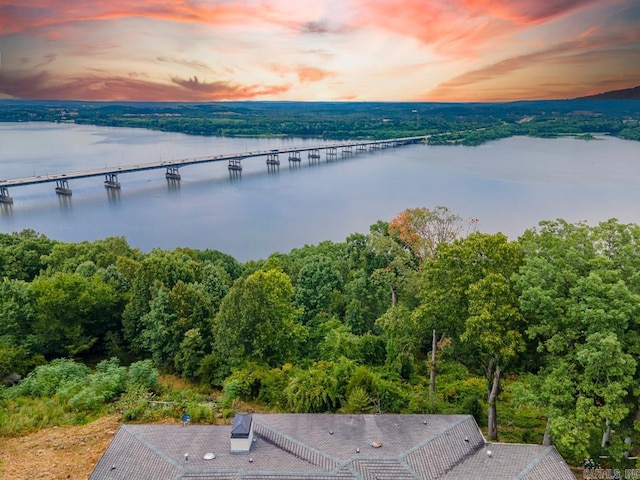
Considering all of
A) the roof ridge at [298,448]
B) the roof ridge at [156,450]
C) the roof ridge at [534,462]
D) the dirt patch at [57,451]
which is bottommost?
the dirt patch at [57,451]

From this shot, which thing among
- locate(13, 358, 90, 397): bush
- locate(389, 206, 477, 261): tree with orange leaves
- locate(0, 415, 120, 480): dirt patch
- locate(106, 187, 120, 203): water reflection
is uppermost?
locate(389, 206, 477, 261): tree with orange leaves

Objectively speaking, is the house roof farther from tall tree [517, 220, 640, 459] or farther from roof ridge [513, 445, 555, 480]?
tall tree [517, 220, 640, 459]

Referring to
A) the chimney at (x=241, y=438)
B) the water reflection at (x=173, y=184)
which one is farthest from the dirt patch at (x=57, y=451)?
the water reflection at (x=173, y=184)

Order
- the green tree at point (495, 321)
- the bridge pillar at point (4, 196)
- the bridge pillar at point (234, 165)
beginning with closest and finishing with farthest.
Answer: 1. the green tree at point (495, 321)
2. the bridge pillar at point (4, 196)
3. the bridge pillar at point (234, 165)

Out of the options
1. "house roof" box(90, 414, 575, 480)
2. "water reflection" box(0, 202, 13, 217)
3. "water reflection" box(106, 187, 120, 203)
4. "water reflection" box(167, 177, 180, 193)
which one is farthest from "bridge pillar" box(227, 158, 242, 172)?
"house roof" box(90, 414, 575, 480)

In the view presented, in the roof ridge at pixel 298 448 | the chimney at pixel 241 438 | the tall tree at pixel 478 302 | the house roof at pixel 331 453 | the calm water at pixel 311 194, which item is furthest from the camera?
the calm water at pixel 311 194

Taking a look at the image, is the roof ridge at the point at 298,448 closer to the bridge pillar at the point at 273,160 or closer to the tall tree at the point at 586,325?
the tall tree at the point at 586,325

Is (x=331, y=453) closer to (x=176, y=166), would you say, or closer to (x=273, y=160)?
(x=176, y=166)

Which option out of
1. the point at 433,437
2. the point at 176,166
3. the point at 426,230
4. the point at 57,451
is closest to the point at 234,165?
the point at 176,166
